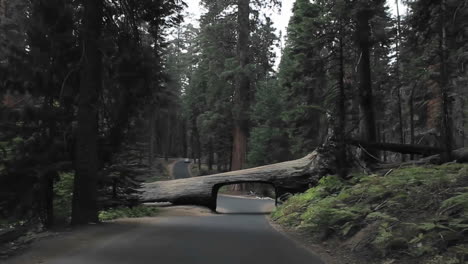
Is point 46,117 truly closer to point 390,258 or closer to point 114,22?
point 114,22

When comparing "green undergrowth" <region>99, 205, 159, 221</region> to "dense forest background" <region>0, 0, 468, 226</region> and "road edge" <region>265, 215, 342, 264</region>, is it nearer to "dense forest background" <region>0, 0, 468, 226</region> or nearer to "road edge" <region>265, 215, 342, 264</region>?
"dense forest background" <region>0, 0, 468, 226</region>

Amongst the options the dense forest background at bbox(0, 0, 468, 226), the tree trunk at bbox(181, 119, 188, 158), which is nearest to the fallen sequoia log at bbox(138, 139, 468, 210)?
the dense forest background at bbox(0, 0, 468, 226)

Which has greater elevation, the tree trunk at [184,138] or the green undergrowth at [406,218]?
the tree trunk at [184,138]

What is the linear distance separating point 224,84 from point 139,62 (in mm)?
29233

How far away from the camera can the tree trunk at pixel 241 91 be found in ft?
122

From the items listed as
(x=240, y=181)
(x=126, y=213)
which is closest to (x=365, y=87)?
(x=240, y=181)

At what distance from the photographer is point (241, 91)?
41.1 metres

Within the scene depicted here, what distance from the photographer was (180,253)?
8.53 metres

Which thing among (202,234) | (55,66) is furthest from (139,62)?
(202,234)

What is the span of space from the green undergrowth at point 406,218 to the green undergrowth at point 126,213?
372 inches

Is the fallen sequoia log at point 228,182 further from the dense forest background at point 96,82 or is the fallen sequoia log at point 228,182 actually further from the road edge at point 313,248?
the road edge at point 313,248

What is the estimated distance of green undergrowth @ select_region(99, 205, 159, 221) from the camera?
18331mm

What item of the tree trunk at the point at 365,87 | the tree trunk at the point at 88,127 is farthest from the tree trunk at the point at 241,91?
the tree trunk at the point at 88,127

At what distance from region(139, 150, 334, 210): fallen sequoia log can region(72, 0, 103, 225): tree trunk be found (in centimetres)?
1053
